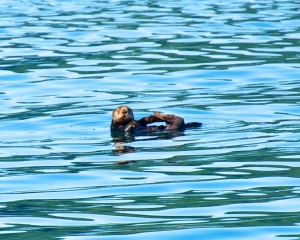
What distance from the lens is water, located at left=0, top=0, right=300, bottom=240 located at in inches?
273

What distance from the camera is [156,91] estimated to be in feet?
47.5

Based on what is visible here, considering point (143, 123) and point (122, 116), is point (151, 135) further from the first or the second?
point (122, 116)

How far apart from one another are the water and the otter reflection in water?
0.12m

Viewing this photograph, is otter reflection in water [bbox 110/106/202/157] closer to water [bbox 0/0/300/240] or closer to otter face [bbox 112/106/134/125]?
otter face [bbox 112/106/134/125]

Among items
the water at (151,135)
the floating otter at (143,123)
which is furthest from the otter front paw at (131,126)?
the water at (151,135)

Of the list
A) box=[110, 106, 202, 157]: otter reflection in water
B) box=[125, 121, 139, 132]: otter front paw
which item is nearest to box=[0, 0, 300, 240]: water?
box=[110, 106, 202, 157]: otter reflection in water

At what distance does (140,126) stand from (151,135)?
24 centimetres

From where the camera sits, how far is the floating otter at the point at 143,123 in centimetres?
1089

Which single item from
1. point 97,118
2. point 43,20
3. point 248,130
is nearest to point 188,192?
point 248,130

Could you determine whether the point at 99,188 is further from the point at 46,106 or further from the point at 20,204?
the point at 46,106

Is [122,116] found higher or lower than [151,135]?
higher

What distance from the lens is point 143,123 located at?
36.6 feet

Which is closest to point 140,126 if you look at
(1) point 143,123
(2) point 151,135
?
(1) point 143,123

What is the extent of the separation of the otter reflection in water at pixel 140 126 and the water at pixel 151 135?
0.12m
